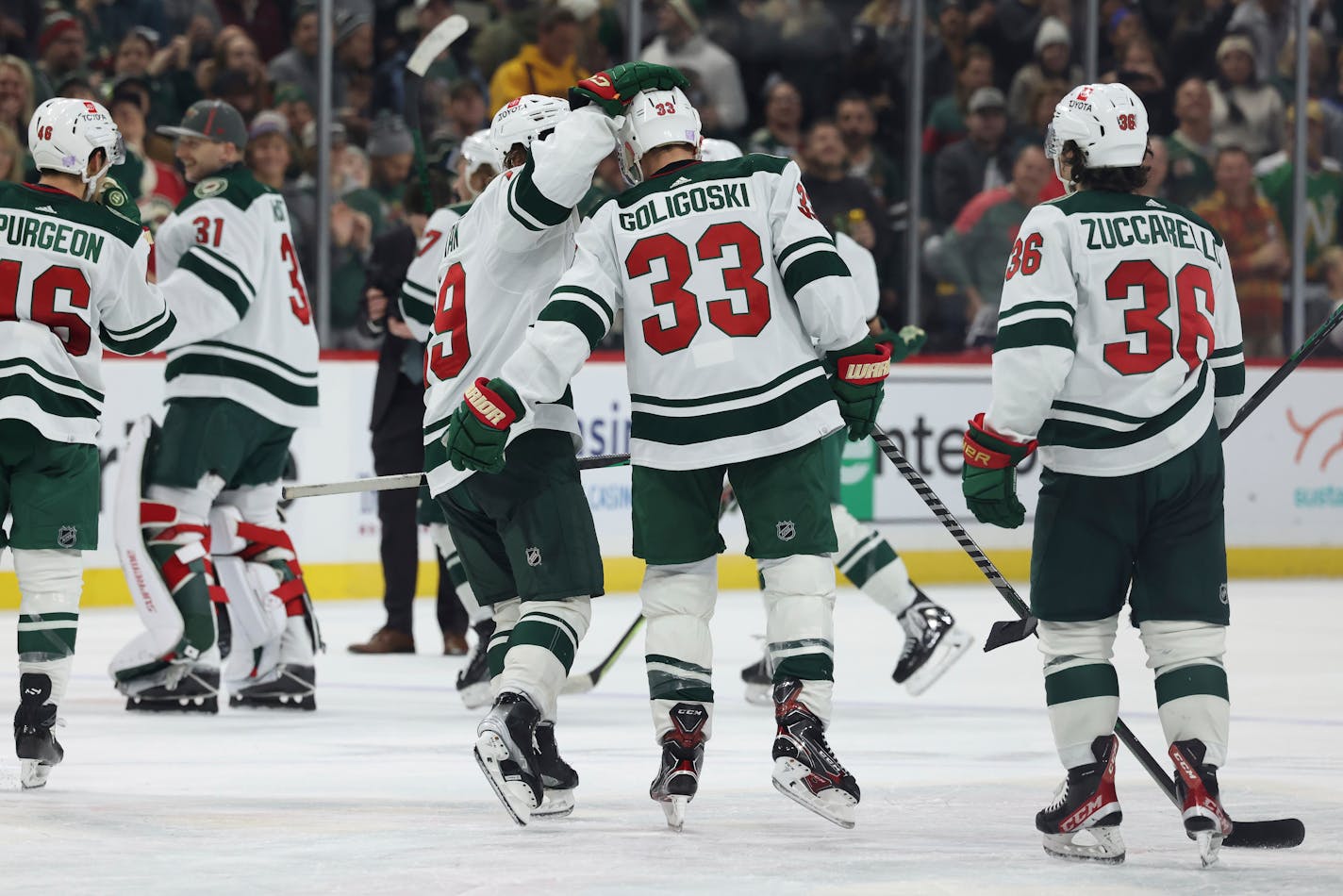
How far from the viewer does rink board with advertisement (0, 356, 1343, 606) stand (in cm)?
906

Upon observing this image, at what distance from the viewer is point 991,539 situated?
34.4 feet

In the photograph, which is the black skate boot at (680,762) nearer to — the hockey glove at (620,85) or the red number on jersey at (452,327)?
the red number on jersey at (452,327)

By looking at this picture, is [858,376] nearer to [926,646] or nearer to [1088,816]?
[1088,816]

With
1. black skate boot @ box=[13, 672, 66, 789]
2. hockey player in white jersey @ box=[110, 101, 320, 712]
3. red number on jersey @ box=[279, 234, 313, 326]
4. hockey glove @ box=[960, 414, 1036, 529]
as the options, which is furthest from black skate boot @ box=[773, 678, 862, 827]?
red number on jersey @ box=[279, 234, 313, 326]

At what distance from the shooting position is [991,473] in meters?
3.92

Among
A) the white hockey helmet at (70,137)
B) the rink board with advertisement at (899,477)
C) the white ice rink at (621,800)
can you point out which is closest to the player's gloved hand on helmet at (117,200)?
the white hockey helmet at (70,137)

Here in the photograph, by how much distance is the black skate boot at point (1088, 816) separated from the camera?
12.4 ft

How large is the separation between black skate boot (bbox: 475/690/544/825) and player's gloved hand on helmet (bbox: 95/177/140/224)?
5.08ft

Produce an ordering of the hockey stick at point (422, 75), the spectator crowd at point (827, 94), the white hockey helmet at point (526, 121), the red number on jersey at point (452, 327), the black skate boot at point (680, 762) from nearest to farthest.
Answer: the black skate boot at point (680, 762) < the red number on jersey at point (452, 327) < the white hockey helmet at point (526, 121) < the hockey stick at point (422, 75) < the spectator crowd at point (827, 94)

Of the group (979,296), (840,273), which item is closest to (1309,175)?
(979,296)

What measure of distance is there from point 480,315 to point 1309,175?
8.07m

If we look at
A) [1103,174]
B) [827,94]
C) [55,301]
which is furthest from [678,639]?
[827,94]

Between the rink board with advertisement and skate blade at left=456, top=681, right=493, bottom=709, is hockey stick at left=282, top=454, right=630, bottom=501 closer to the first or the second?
skate blade at left=456, top=681, right=493, bottom=709

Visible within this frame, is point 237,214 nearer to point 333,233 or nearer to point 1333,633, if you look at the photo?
point 333,233
